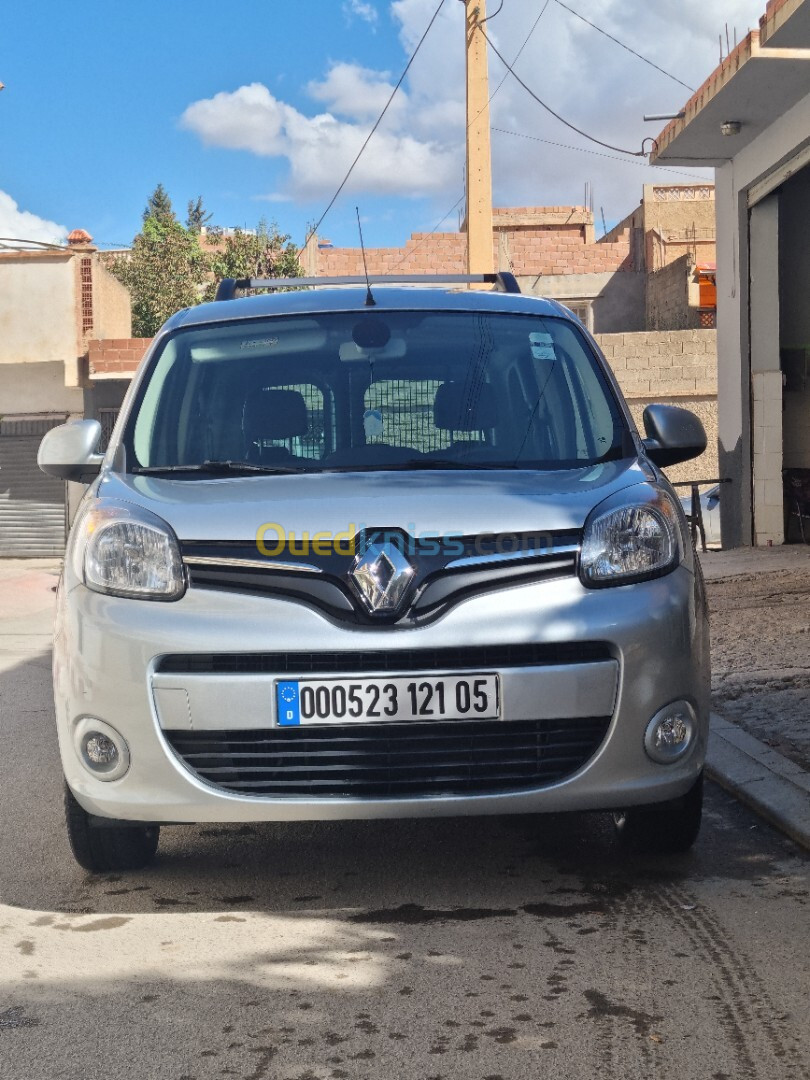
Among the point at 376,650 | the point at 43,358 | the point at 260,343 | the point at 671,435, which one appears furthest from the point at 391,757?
the point at 43,358

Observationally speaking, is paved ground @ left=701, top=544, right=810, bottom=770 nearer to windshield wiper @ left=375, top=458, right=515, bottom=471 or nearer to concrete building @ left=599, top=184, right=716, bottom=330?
windshield wiper @ left=375, top=458, right=515, bottom=471

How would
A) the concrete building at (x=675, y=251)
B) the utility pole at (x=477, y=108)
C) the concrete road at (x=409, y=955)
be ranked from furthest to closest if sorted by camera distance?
the concrete building at (x=675, y=251)
the utility pole at (x=477, y=108)
the concrete road at (x=409, y=955)

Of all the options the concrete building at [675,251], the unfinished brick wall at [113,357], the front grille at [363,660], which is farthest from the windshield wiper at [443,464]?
the concrete building at [675,251]

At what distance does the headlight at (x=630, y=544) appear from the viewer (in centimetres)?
391

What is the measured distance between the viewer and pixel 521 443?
463 cm

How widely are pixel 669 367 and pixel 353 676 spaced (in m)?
24.9

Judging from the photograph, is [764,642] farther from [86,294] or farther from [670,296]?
[670,296]

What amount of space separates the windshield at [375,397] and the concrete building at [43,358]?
21497 mm

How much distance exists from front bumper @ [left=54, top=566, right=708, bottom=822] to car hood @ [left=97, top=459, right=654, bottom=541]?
196 millimetres

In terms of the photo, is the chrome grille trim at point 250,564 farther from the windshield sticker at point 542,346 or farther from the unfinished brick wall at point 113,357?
the unfinished brick wall at point 113,357

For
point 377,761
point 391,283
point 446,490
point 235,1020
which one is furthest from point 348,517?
point 391,283

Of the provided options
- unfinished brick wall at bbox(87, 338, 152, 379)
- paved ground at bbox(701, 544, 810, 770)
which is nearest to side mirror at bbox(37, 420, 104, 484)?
paved ground at bbox(701, 544, 810, 770)

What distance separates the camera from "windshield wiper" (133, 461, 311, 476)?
4410 millimetres

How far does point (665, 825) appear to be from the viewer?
4371 millimetres
